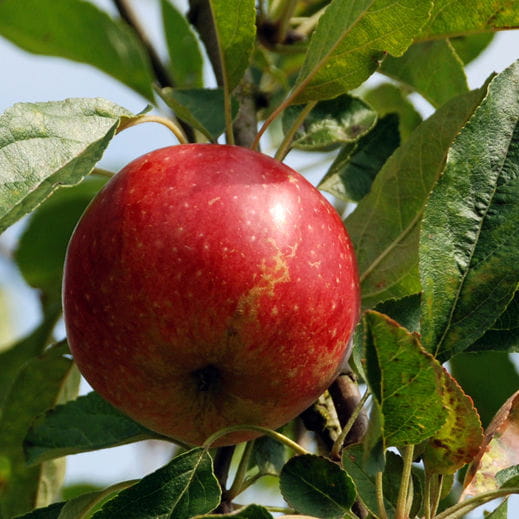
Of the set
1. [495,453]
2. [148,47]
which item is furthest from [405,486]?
[148,47]

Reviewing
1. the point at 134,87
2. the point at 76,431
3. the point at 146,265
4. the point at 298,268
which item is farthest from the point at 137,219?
the point at 134,87

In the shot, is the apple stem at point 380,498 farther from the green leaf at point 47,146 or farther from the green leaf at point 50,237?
the green leaf at point 50,237

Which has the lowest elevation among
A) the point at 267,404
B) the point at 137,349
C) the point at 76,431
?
the point at 76,431

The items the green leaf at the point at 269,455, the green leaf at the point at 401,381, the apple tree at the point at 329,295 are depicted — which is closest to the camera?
the green leaf at the point at 401,381

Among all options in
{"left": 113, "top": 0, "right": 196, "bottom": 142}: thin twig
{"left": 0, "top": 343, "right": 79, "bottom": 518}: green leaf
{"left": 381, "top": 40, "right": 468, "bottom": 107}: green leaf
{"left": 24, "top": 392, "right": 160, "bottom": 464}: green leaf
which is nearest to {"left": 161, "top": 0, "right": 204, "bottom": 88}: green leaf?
{"left": 113, "top": 0, "right": 196, "bottom": 142}: thin twig

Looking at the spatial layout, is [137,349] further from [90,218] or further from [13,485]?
[13,485]

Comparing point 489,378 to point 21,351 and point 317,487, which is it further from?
point 21,351

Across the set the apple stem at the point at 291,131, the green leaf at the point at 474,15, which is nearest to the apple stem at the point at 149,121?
the apple stem at the point at 291,131
